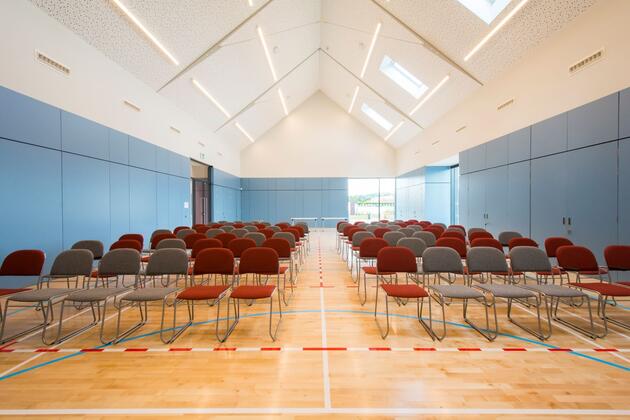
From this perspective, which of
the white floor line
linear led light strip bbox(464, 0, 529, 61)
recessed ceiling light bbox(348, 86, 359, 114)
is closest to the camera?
the white floor line

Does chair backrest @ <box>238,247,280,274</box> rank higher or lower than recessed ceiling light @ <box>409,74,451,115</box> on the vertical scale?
lower

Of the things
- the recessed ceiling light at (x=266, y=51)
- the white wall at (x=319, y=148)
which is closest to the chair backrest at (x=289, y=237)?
the recessed ceiling light at (x=266, y=51)

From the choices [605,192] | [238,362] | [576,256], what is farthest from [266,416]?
[605,192]

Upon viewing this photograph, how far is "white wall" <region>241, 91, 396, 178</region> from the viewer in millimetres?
20766

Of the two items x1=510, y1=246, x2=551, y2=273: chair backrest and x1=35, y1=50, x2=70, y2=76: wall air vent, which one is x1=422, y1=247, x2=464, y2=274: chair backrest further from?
x1=35, y1=50, x2=70, y2=76: wall air vent

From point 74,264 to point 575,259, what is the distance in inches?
297

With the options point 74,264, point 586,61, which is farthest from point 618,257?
point 74,264

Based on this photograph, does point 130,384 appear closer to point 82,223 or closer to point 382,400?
point 382,400

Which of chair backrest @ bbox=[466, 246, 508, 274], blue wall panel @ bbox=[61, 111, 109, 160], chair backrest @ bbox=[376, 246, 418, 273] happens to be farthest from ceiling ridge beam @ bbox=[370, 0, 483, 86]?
blue wall panel @ bbox=[61, 111, 109, 160]

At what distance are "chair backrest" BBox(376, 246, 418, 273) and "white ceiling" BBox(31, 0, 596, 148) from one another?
20.8 feet

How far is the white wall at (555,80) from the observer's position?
567 centimetres

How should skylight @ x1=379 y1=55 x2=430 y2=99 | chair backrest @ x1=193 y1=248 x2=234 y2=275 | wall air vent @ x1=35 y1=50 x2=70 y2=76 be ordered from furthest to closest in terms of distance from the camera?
skylight @ x1=379 y1=55 x2=430 y2=99
wall air vent @ x1=35 y1=50 x2=70 y2=76
chair backrest @ x1=193 y1=248 x2=234 y2=275

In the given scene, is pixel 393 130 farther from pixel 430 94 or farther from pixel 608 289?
pixel 608 289

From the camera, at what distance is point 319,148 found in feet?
68.5
